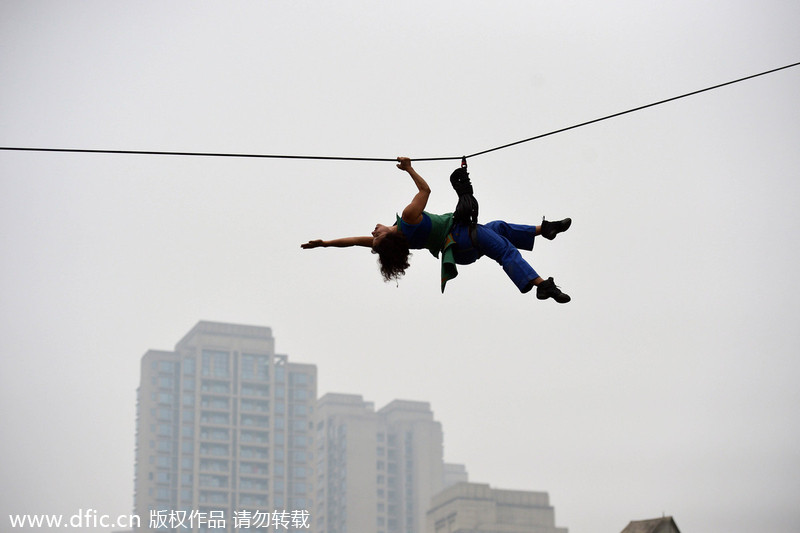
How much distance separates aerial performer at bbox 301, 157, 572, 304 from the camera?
12953 mm

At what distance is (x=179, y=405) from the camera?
654ft

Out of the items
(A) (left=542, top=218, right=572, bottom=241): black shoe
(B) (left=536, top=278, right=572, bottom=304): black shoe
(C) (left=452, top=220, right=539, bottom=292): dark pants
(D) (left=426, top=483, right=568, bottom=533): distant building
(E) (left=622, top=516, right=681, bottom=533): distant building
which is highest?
(D) (left=426, top=483, right=568, bottom=533): distant building

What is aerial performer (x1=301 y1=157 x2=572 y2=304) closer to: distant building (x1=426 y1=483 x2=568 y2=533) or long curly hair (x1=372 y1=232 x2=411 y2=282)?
long curly hair (x1=372 y1=232 x2=411 y2=282)

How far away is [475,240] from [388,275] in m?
1.10

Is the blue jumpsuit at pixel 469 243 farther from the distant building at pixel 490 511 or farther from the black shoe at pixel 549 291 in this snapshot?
the distant building at pixel 490 511

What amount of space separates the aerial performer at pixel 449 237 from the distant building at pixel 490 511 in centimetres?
13353

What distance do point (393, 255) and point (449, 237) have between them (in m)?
0.65

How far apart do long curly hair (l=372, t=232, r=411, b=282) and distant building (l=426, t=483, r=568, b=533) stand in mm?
133470

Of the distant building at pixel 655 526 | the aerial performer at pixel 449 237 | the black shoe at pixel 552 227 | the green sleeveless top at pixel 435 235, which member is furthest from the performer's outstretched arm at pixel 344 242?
the distant building at pixel 655 526

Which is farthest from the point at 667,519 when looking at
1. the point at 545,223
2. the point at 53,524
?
the point at 53,524

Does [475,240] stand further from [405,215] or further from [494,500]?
[494,500]

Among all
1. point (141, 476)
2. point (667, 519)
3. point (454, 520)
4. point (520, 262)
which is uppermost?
point (141, 476)

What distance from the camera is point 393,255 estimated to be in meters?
13.3

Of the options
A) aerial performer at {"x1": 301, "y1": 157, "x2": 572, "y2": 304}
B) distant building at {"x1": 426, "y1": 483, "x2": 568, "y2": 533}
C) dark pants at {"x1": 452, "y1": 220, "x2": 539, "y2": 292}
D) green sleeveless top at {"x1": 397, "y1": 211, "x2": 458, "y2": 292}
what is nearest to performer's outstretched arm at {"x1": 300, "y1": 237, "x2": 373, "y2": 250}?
aerial performer at {"x1": 301, "y1": 157, "x2": 572, "y2": 304}
